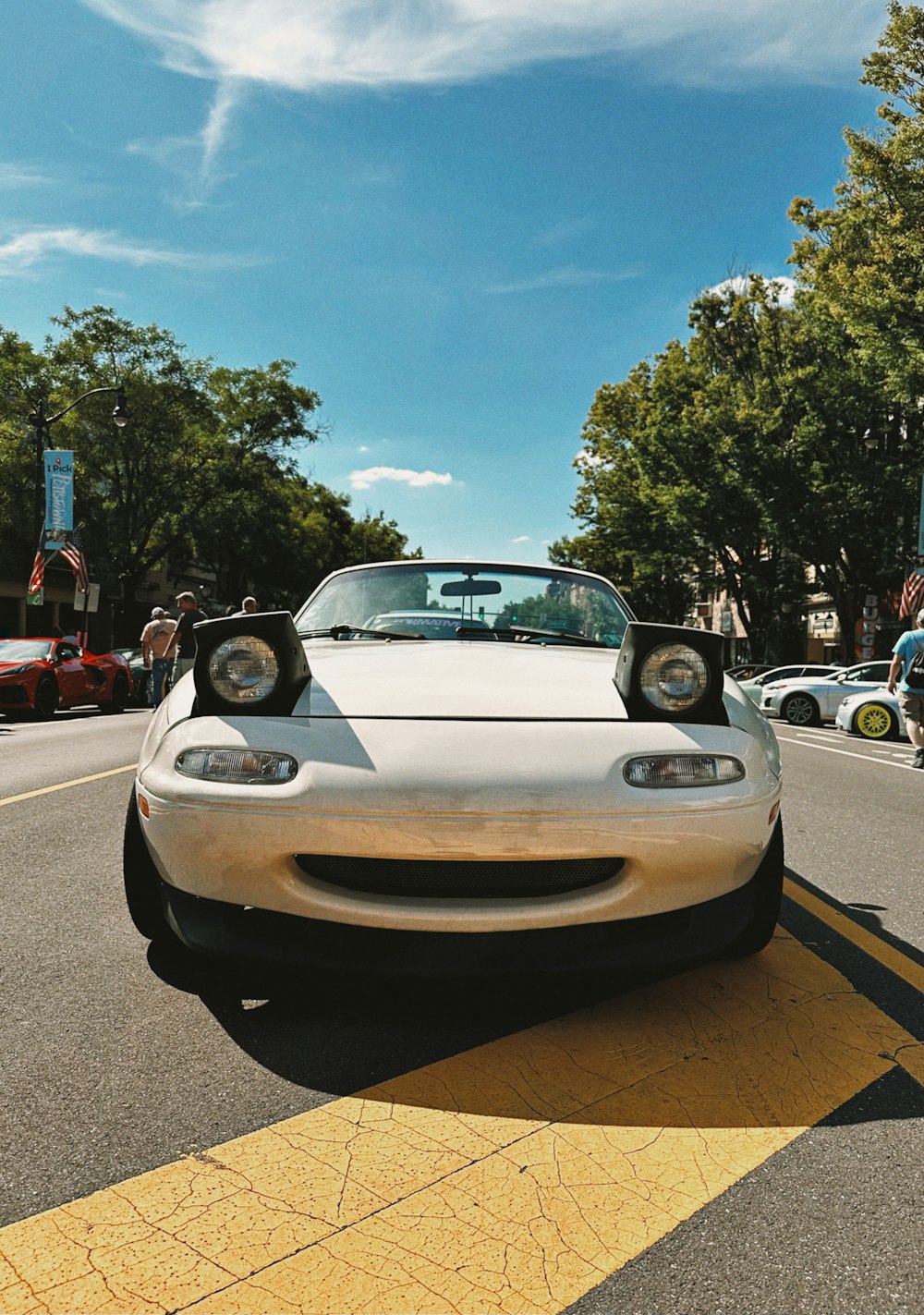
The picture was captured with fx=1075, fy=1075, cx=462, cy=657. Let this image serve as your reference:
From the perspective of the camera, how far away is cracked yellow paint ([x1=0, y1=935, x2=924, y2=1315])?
5.79 ft

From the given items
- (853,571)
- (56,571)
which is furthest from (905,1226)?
(56,571)

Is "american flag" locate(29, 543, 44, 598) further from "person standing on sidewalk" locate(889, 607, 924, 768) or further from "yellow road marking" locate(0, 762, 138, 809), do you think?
"person standing on sidewalk" locate(889, 607, 924, 768)

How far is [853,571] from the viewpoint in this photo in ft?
105

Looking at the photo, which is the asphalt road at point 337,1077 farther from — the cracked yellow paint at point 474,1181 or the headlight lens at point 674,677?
the headlight lens at point 674,677

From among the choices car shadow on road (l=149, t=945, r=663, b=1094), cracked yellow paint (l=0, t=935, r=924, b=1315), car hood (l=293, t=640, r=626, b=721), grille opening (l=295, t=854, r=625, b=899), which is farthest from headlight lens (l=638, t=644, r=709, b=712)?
cracked yellow paint (l=0, t=935, r=924, b=1315)

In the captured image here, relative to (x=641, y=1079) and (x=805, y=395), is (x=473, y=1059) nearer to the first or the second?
(x=641, y=1079)

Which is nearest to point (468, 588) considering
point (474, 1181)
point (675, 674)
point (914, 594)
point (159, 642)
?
point (675, 674)

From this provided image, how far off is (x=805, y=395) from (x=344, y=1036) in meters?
28.3

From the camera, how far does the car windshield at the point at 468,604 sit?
4.26m

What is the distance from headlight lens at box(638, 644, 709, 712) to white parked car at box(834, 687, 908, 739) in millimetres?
16083

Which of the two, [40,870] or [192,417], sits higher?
[192,417]

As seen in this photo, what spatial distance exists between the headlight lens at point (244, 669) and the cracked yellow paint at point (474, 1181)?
42.6 inches

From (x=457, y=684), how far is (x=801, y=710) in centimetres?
2049

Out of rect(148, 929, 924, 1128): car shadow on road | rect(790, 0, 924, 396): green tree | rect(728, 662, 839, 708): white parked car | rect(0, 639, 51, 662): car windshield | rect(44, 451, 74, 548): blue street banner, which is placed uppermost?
rect(790, 0, 924, 396): green tree
